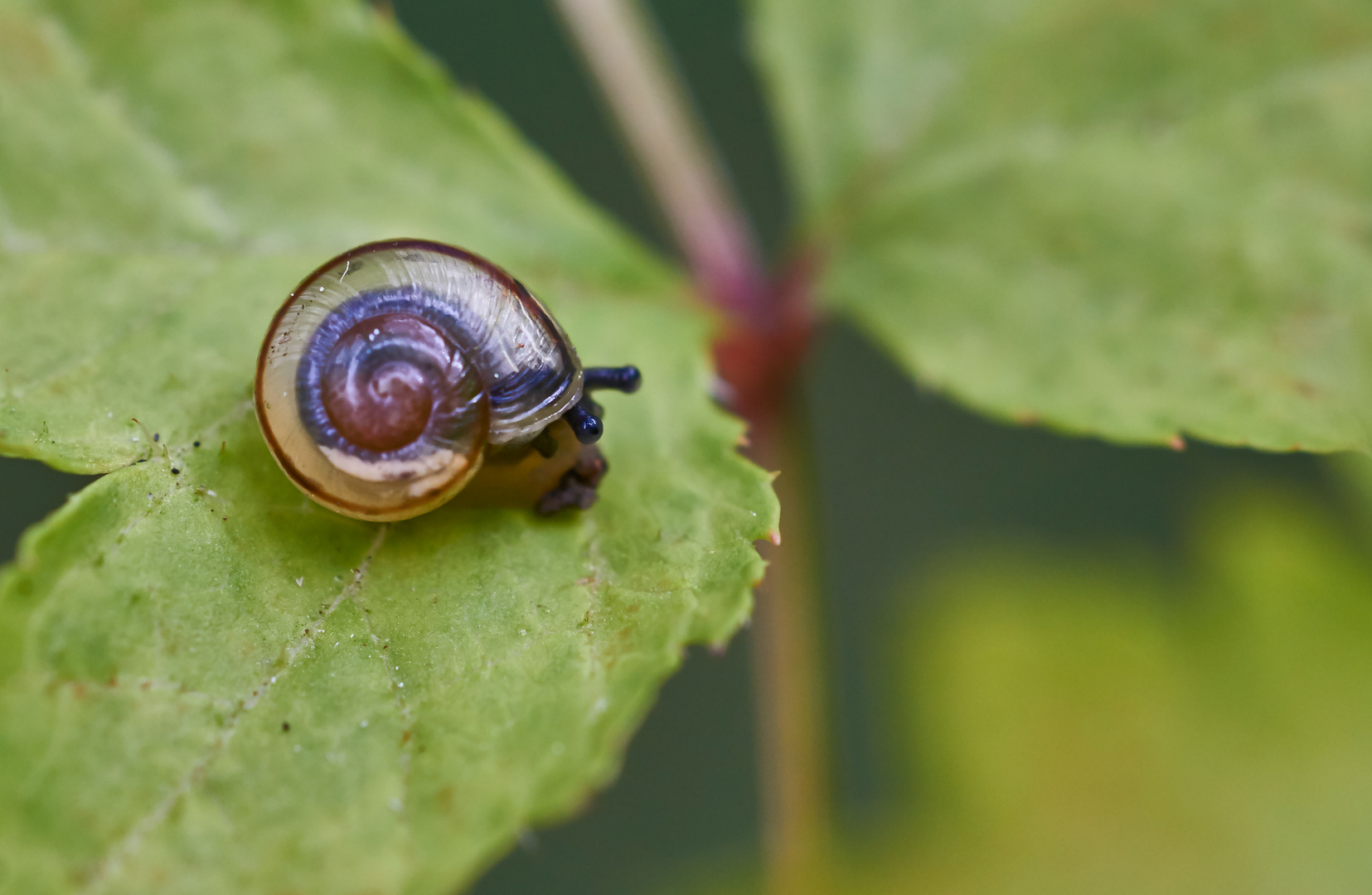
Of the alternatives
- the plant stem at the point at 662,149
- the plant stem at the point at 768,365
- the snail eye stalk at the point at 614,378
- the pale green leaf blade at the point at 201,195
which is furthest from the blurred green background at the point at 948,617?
the snail eye stalk at the point at 614,378

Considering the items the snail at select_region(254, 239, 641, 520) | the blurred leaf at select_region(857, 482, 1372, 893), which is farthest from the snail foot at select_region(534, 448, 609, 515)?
the blurred leaf at select_region(857, 482, 1372, 893)

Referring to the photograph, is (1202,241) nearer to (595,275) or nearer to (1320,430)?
(1320,430)

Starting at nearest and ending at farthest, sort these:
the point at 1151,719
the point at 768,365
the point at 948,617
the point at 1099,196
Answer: the point at 1099,196, the point at 768,365, the point at 1151,719, the point at 948,617

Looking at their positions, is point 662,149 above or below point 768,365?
above

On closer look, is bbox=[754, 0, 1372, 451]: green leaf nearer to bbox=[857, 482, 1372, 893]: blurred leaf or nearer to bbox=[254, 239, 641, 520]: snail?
bbox=[254, 239, 641, 520]: snail

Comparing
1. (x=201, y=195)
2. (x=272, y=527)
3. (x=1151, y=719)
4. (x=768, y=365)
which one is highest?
(x=201, y=195)

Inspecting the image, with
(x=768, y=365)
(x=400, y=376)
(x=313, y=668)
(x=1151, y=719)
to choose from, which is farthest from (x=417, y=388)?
(x=1151, y=719)

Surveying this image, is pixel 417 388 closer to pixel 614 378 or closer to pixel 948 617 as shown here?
pixel 614 378
